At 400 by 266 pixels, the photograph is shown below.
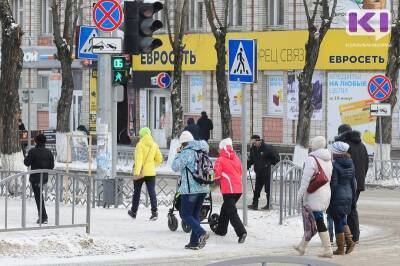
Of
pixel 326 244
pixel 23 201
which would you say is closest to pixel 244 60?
pixel 326 244

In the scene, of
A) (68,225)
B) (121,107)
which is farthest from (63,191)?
(121,107)

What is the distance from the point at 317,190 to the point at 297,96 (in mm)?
27227

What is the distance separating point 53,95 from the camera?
172 feet

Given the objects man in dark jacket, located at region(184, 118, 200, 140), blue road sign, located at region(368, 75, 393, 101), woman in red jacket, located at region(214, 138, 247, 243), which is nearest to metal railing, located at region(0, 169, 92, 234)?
woman in red jacket, located at region(214, 138, 247, 243)

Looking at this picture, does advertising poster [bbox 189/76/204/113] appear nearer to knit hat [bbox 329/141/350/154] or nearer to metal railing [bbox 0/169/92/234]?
metal railing [bbox 0/169/92/234]

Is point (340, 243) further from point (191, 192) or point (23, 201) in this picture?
point (23, 201)

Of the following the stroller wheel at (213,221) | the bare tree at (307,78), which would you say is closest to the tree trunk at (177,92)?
the bare tree at (307,78)

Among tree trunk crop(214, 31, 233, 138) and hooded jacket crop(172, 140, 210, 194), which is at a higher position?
tree trunk crop(214, 31, 233, 138)

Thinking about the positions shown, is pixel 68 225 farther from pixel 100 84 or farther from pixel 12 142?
pixel 12 142

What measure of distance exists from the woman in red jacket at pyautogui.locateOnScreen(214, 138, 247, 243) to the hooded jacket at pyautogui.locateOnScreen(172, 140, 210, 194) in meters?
0.74

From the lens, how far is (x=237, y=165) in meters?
17.1

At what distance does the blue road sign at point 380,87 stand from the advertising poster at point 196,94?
54.0 ft

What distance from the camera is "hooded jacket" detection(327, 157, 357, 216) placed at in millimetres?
15711

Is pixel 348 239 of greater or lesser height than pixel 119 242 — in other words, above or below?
above
